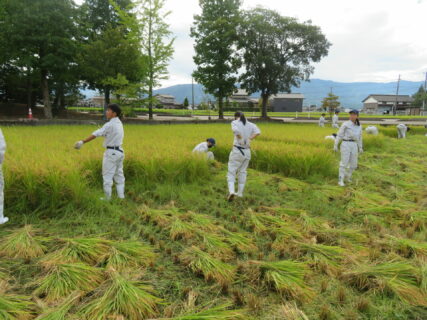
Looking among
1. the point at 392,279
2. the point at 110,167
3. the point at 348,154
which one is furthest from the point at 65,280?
the point at 348,154

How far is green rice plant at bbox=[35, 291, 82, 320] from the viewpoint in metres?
1.71

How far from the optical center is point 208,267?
237 centimetres

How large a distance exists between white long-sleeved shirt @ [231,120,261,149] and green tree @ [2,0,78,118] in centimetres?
1498

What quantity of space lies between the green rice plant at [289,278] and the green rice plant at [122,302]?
0.94m

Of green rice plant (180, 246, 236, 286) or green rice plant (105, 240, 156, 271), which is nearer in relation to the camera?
green rice plant (180, 246, 236, 286)

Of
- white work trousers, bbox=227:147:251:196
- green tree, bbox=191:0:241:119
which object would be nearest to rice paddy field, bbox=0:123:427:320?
white work trousers, bbox=227:147:251:196

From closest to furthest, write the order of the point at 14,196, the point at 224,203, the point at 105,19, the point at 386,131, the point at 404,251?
the point at 404,251 → the point at 14,196 → the point at 224,203 → the point at 386,131 → the point at 105,19

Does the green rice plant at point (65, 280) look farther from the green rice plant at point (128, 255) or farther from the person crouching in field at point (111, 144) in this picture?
the person crouching in field at point (111, 144)

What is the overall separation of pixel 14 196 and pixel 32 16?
14.9 meters

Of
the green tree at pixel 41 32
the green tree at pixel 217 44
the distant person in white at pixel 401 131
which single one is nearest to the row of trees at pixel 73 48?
the green tree at pixel 41 32

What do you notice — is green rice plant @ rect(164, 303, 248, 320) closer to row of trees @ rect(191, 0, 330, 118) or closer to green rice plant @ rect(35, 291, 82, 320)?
green rice plant @ rect(35, 291, 82, 320)

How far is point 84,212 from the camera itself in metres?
3.54

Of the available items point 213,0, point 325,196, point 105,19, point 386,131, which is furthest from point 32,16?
point 386,131

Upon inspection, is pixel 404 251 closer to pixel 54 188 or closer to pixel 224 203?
pixel 224 203
